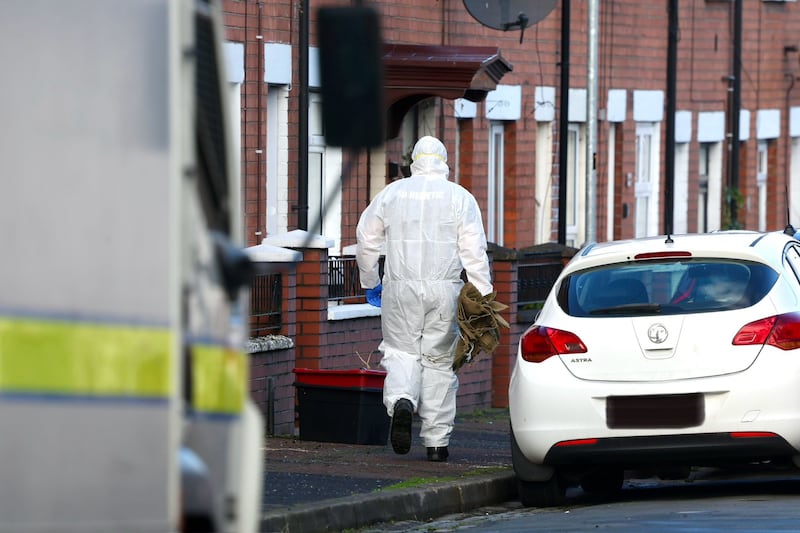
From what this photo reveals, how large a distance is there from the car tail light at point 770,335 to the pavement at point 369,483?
1.80 metres

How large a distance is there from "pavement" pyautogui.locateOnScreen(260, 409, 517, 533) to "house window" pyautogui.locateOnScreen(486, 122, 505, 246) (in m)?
8.76

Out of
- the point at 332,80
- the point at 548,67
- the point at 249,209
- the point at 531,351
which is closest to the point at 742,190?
the point at 548,67

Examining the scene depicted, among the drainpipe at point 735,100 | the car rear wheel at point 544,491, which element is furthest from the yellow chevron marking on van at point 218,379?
the drainpipe at point 735,100

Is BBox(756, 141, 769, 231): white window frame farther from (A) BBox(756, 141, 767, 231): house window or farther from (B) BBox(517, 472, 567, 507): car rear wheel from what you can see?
(B) BBox(517, 472, 567, 507): car rear wheel

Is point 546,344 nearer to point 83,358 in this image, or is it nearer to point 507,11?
point 83,358

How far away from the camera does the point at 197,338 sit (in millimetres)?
4652

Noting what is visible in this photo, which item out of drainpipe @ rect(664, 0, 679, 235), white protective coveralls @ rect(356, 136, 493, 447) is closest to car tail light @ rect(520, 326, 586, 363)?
white protective coveralls @ rect(356, 136, 493, 447)

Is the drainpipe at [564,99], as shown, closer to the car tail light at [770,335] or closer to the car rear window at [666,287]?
the car rear window at [666,287]

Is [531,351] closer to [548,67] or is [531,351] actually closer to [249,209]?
[249,209]

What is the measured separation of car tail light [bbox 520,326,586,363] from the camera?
10.9 meters

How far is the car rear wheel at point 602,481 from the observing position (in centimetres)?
1202

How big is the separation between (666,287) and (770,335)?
61 cm

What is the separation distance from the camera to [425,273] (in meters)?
12.6

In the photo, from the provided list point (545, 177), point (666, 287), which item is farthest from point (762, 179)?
point (666, 287)
